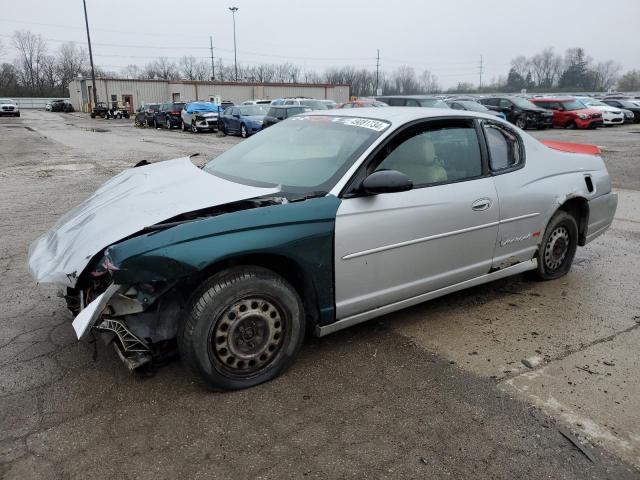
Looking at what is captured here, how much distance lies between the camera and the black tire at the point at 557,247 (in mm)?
4520

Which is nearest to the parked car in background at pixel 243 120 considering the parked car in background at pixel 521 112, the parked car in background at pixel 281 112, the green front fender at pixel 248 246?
the parked car in background at pixel 281 112

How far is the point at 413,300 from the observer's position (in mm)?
3602

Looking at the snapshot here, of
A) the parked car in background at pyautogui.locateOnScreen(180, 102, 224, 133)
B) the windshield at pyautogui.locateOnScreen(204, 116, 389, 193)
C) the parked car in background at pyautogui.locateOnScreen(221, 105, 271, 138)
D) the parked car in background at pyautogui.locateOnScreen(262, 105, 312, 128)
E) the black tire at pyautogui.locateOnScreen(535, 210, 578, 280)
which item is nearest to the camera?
the windshield at pyautogui.locateOnScreen(204, 116, 389, 193)

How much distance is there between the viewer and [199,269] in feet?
8.77

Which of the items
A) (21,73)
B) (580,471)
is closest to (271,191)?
(580,471)

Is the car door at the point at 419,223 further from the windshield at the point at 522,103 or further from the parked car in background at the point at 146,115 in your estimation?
the parked car in background at the point at 146,115

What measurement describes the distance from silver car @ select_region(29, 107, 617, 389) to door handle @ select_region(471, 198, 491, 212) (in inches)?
0.7

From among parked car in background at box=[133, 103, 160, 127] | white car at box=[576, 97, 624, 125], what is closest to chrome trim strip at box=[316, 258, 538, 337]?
white car at box=[576, 97, 624, 125]

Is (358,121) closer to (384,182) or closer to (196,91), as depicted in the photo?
(384,182)

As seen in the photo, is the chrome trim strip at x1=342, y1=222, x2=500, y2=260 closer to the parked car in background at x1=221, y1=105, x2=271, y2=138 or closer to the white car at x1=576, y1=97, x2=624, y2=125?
the parked car in background at x1=221, y1=105, x2=271, y2=138

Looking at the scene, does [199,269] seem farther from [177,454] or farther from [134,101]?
[134,101]

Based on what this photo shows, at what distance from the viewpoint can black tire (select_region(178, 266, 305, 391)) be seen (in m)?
2.77

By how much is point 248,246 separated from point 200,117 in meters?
26.2

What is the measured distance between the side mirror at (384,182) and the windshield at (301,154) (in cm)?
21
